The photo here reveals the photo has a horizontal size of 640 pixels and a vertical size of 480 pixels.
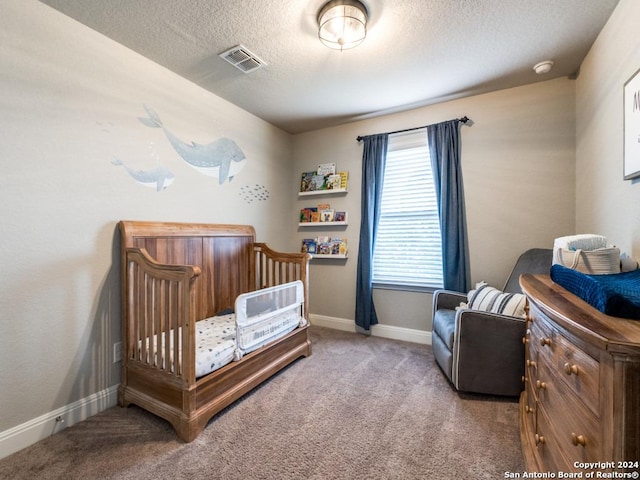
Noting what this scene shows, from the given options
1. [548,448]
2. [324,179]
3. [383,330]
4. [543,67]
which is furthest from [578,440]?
[324,179]

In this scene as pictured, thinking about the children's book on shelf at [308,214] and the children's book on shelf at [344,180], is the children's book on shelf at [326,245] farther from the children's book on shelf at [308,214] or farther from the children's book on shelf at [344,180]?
the children's book on shelf at [344,180]

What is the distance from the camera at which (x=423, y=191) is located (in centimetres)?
288

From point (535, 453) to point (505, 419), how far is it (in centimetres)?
60

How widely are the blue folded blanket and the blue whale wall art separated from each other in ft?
8.48

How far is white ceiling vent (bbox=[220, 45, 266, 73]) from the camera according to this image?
1.98 meters

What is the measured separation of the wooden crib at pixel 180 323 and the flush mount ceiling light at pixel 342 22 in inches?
63.4

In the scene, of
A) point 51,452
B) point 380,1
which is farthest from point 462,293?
point 51,452

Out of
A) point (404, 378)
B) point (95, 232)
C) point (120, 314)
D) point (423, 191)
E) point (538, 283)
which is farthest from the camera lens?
point (423, 191)

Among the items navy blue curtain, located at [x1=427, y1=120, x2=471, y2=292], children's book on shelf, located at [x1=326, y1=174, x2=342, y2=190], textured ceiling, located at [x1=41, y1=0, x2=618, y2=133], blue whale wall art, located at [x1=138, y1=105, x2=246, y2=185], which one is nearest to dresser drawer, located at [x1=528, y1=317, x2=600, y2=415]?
navy blue curtain, located at [x1=427, y1=120, x2=471, y2=292]

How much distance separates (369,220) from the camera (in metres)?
3.04

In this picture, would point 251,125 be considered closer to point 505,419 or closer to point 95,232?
point 95,232

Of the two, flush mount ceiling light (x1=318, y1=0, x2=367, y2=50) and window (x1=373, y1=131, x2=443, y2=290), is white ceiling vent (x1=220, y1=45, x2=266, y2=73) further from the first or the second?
window (x1=373, y1=131, x2=443, y2=290)

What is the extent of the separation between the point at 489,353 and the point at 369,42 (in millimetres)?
2252

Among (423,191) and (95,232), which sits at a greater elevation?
(423,191)
